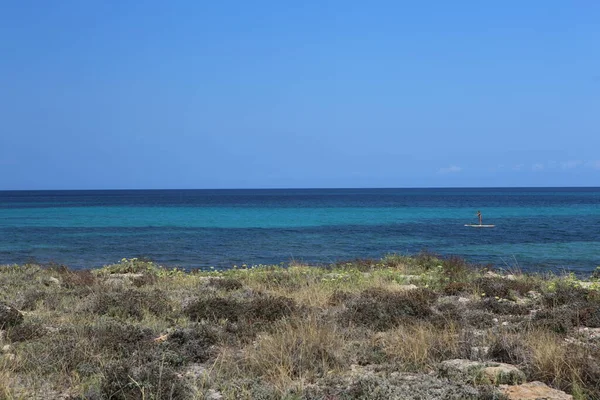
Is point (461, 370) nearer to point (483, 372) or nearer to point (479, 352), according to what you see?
point (483, 372)

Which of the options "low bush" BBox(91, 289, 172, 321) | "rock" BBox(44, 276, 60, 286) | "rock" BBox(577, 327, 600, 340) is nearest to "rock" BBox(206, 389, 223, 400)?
"low bush" BBox(91, 289, 172, 321)

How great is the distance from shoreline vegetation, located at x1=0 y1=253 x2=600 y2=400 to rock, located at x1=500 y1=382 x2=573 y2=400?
19 mm

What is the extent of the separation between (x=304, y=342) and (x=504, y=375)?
2.26m

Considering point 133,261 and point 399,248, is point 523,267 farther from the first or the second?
point 133,261

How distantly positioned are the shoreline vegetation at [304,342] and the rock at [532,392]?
0.02 m

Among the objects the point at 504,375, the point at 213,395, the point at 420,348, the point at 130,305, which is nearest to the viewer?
the point at 213,395

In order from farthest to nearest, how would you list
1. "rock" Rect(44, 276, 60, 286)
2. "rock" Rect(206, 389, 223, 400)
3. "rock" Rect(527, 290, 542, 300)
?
"rock" Rect(44, 276, 60, 286) < "rock" Rect(527, 290, 542, 300) < "rock" Rect(206, 389, 223, 400)

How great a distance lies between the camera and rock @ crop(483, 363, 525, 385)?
618 cm

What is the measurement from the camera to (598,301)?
35.0 ft

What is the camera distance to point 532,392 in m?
5.80

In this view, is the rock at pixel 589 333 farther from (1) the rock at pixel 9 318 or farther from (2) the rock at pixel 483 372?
(1) the rock at pixel 9 318

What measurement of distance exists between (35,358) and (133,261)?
470 inches

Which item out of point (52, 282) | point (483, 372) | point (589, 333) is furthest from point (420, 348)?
point (52, 282)

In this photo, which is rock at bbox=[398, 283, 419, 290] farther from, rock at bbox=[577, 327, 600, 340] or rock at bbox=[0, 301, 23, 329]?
rock at bbox=[0, 301, 23, 329]
